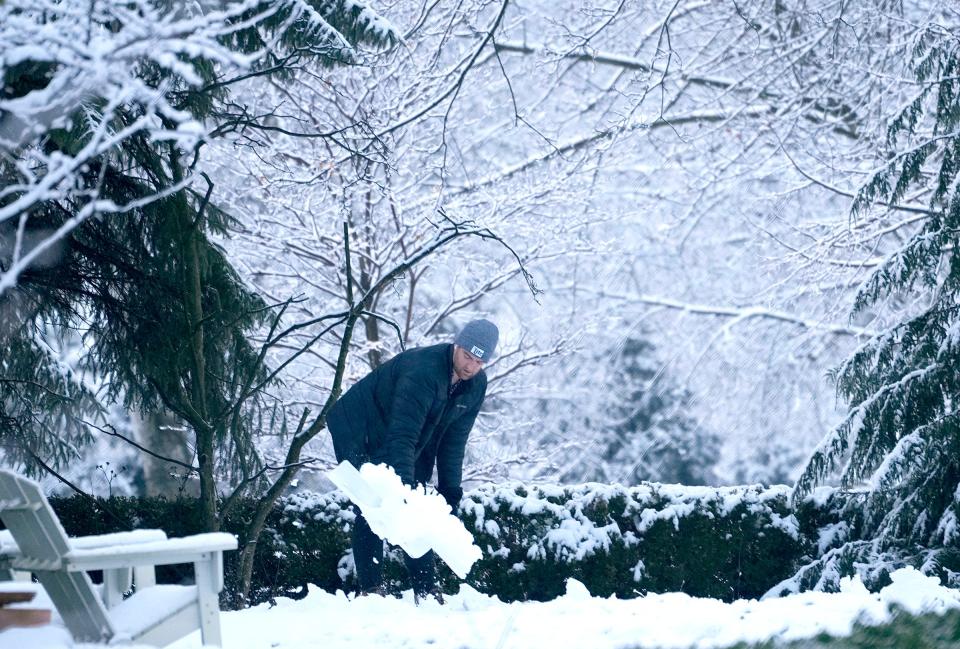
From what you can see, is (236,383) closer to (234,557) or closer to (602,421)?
(234,557)

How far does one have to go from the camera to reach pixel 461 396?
553cm

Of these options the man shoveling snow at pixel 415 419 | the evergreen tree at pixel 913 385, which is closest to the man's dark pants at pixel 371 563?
the man shoveling snow at pixel 415 419

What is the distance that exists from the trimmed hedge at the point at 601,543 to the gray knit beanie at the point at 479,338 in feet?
5.19

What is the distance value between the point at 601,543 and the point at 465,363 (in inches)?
70.7

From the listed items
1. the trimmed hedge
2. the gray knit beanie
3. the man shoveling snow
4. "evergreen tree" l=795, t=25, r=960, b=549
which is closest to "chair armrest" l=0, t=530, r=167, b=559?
the man shoveling snow

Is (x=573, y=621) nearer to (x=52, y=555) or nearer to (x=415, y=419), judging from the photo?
(x=415, y=419)

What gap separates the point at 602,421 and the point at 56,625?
1368cm

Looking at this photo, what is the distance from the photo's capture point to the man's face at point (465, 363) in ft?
17.4

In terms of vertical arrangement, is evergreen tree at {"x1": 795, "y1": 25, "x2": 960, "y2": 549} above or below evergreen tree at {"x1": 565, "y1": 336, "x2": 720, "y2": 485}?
below

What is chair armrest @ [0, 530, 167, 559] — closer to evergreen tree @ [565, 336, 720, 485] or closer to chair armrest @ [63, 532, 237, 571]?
chair armrest @ [63, 532, 237, 571]

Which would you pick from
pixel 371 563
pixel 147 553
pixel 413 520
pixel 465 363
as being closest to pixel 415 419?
pixel 465 363

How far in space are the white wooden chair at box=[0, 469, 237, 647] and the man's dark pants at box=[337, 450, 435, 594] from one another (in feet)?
5.42

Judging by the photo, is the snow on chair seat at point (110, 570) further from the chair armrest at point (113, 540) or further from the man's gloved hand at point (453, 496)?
the man's gloved hand at point (453, 496)

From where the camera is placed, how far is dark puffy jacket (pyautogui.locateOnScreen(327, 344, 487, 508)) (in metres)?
5.21
